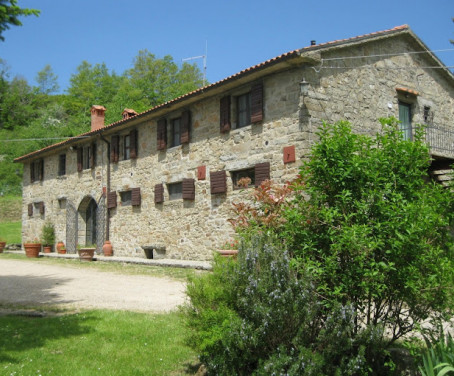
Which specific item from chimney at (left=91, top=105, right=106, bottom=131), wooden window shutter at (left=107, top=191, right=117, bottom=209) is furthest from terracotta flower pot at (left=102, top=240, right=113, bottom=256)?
chimney at (left=91, top=105, right=106, bottom=131)

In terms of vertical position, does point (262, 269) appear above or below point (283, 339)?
above

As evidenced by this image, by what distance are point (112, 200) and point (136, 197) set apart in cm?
190

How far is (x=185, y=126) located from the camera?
15000mm

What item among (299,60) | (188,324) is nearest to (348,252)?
(188,324)

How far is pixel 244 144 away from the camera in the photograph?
12.8 metres

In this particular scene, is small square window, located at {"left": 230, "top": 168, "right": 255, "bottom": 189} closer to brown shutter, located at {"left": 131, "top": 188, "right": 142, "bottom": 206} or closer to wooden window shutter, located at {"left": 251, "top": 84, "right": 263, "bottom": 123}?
wooden window shutter, located at {"left": 251, "top": 84, "right": 263, "bottom": 123}

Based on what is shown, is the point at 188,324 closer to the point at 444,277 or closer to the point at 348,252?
the point at 348,252

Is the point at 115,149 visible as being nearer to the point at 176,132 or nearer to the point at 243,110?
the point at 176,132

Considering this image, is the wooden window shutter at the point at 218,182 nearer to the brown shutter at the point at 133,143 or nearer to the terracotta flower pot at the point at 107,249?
the brown shutter at the point at 133,143

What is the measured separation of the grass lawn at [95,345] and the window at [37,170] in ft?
63.6

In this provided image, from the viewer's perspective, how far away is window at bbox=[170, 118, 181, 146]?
1577 centimetres

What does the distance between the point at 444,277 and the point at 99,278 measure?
30.2 ft

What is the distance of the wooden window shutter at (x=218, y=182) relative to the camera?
1334 cm

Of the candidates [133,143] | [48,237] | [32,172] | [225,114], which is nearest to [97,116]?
[133,143]
